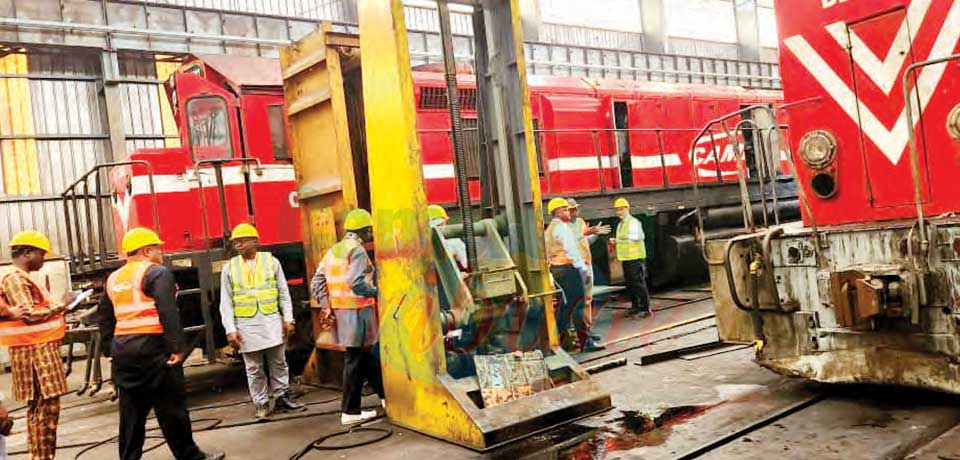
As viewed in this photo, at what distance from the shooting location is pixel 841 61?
4.18 meters

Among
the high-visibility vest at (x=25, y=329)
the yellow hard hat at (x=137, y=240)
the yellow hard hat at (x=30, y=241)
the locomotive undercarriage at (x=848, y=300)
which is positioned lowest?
the locomotive undercarriage at (x=848, y=300)

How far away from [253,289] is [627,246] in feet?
15.1

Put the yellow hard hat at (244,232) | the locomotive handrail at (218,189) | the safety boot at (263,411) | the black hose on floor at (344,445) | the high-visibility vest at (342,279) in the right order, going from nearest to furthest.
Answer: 1. the black hose on floor at (344,445)
2. the high-visibility vest at (342,279)
3. the safety boot at (263,411)
4. the yellow hard hat at (244,232)
5. the locomotive handrail at (218,189)

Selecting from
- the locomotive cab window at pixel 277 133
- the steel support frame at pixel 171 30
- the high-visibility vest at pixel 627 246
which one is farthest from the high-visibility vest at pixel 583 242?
the steel support frame at pixel 171 30

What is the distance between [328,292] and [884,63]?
3937 mm

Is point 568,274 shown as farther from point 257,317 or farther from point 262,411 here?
point 262,411

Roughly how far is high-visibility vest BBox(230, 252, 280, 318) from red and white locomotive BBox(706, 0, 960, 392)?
3213 millimetres

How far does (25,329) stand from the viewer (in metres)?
4.33

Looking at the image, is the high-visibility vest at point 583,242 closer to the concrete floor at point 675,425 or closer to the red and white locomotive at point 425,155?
the red and white locomotive at point 425,155

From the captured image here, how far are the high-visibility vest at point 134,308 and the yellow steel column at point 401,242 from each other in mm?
1359

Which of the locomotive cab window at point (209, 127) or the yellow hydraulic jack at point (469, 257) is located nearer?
the yellow hydraulic jack at point (469, 257)

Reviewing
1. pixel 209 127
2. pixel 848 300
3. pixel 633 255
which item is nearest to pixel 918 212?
pixel 848 300

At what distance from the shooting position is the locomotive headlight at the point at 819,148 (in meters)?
4.23

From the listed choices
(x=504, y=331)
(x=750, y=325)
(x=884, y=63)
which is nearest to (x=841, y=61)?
(x=884, y=63)
